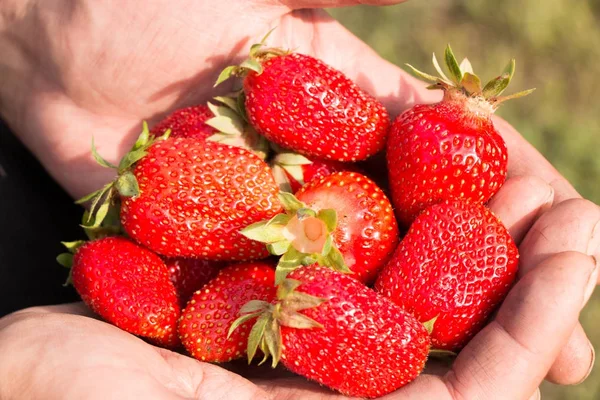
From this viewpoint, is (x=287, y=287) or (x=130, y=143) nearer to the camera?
(x=287, y=287)

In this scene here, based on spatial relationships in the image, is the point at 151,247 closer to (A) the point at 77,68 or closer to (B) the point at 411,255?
(B) the point at 411,255

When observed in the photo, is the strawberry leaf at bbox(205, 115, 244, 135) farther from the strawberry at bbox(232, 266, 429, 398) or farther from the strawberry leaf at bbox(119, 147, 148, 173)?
the strawberry at bbox(232, 266, 429, 398)

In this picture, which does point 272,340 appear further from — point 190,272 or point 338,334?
point 190,272

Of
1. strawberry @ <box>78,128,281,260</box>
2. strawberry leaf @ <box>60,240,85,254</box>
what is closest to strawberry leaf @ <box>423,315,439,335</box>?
strawberry @ <box>78,128,281,260</box>

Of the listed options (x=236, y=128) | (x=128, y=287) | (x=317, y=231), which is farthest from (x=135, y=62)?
(x=317, y=231)

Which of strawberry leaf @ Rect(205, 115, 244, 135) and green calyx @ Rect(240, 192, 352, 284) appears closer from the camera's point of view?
green calyx @ Rect(240, 192, 352, 284)

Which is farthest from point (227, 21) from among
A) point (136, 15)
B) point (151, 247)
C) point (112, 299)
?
point (112, 299)

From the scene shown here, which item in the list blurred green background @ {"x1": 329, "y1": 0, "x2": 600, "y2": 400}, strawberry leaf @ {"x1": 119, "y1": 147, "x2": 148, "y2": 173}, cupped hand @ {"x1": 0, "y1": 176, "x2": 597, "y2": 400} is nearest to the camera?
cupped hand @ {"x1": 0, "y1": 176, "x2": 597, "y2": 400}
